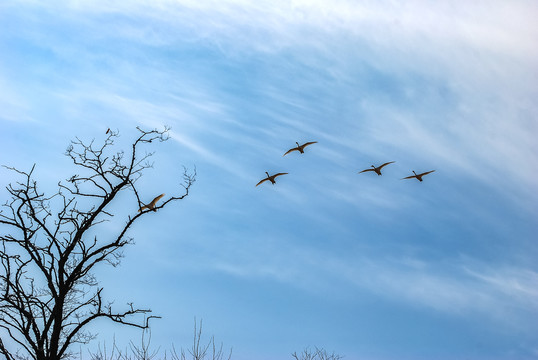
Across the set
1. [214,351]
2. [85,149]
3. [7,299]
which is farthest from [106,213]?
[214,351]

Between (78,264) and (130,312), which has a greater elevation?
(78,264)

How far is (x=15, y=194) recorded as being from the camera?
14797 millimetres

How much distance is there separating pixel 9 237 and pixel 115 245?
2578 millimetres

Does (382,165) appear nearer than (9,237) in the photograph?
No

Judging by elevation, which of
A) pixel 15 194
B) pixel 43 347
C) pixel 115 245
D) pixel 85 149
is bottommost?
pixel 43 347

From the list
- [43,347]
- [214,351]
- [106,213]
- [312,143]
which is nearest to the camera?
[43,347]

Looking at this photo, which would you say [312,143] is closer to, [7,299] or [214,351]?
[214,351]

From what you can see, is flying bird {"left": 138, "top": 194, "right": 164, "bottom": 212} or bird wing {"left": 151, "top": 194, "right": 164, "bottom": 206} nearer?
flying bird {"left": 138, "top": 194, "right": 164, "bottom": 212}

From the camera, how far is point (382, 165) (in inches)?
896

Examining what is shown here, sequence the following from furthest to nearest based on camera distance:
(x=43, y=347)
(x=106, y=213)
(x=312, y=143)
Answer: (x=312, y=143) → (x=106, y=213) → (x=43, y=347)

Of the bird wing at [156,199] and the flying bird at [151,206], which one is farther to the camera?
the bird wing at [156,199]

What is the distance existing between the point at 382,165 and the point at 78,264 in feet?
40.8

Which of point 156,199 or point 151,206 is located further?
point 156,199

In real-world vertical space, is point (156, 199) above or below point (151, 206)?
above
